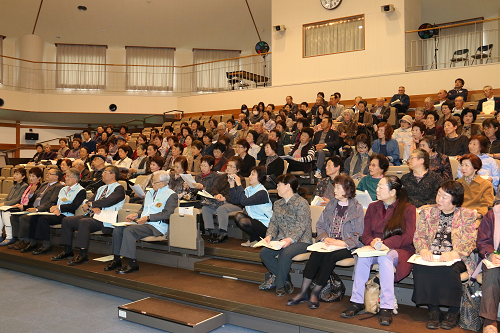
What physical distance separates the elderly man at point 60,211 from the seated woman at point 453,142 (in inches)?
192

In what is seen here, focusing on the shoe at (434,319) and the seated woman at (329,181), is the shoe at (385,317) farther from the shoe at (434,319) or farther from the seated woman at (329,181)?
the seated woman at (329,181)

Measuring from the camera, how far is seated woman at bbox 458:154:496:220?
3.64m

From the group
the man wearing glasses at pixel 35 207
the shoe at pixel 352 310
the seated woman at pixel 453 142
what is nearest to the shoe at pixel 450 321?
the shoe at pixel 352 310

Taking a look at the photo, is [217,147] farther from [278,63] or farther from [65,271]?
[278,63]

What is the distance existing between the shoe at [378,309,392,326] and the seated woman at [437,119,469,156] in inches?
Answer: 129

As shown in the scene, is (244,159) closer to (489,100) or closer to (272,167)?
(272,167)

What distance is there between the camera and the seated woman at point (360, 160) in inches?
203

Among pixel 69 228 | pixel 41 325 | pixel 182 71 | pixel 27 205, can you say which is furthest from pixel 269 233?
pixel 182 71

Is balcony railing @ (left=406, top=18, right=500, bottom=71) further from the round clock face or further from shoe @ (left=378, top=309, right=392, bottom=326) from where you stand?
shoe @ (left=378, top=309, right=392, bottom=326)

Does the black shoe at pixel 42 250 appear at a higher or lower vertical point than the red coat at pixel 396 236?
lower

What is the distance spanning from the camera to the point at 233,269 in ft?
13.0

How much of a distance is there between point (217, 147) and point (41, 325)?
3.36 metres

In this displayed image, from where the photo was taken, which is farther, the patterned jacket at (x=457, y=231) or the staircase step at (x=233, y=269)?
the staircase step at (x=233, y=269)

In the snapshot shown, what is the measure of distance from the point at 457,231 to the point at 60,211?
4654mm
